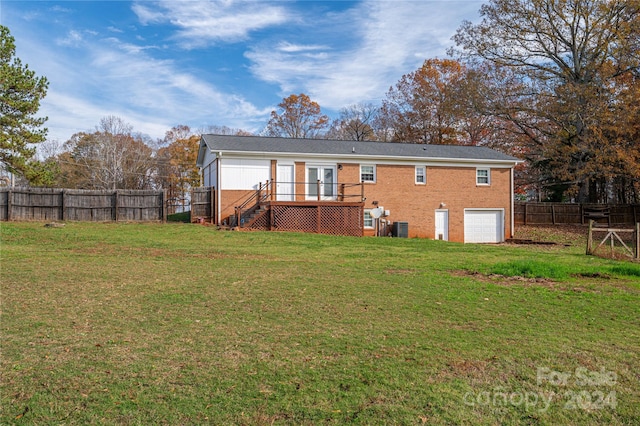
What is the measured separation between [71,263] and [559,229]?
2728 cm

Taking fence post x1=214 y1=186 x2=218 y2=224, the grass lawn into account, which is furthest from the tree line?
the grass lawn

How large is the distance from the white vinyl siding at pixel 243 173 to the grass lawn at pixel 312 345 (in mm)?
11668

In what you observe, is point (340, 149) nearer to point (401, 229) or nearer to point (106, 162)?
point (401, 229)

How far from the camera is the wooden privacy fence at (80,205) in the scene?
2074 cm

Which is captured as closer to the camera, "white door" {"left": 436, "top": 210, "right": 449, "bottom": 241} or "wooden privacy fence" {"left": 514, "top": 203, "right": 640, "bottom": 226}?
"white door" {"left": 436, "top": 210, "right": 449, "bottom": 241}

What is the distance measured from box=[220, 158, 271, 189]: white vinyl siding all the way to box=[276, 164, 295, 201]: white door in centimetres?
61

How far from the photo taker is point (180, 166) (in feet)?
145

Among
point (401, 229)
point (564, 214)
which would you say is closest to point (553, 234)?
point (564, 214)

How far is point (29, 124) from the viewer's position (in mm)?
21938

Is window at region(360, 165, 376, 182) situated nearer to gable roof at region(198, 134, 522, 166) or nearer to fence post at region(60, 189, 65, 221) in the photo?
gable roof at region(198, 134, 522, 166)

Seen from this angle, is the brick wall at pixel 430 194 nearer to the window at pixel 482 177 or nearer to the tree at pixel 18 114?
the window at pixel 482 177

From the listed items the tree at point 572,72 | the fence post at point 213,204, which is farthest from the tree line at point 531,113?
the fence post at point 213,204

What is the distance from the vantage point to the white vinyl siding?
72.5 feet

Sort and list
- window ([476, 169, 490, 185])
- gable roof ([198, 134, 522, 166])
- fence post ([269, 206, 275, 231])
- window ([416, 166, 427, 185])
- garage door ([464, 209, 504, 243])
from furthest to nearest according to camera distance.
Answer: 1. window ([476, 169, 490, 185])
2. garage door ([464, 209, 504, 243])
3. window ([416, 166, 427, 185])
4. gable roof ([198, 134, 522, 166])
5. fence post ([269, 206, 275, 231])
